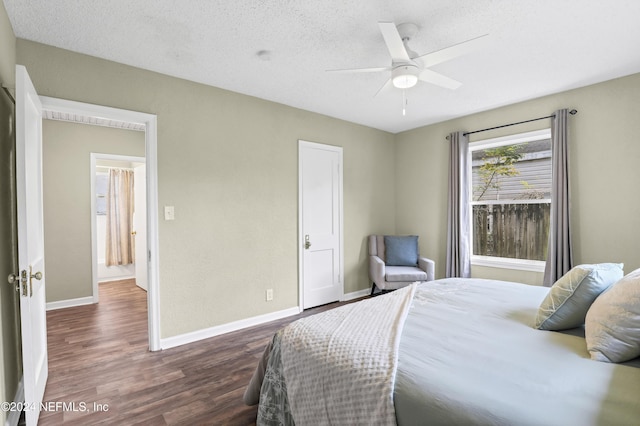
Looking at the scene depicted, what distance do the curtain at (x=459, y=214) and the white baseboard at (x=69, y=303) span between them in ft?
16.7

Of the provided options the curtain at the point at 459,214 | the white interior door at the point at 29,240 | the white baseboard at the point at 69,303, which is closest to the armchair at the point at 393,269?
the curtain at the point at 459,214

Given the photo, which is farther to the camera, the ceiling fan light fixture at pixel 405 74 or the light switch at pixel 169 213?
the light switch at pixel 169 213

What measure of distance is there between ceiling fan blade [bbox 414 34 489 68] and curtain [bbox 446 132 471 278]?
2317 mm

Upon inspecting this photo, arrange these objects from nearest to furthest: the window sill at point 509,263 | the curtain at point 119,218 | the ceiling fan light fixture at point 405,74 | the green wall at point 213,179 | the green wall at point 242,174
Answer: the ceiling fan light fixture at point 405,74 → the green wall at point 213,179 → the green wall at point 242,174 → the window sill at point 509,263 → the curtain at point 119,218

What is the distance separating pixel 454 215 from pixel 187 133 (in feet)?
11.3

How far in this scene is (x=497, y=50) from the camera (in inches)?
99.4

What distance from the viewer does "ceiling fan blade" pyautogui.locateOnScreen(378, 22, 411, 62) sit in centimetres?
176

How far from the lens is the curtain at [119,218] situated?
6.08 m

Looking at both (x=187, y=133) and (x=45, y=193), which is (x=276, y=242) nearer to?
(x=187, y=133)

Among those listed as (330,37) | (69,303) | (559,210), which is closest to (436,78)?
(330,37)

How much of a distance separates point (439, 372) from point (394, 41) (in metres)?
1.81

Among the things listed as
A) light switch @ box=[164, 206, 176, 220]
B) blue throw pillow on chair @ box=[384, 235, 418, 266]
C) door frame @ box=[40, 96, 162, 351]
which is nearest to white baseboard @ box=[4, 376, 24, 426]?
door frame @ box=[40, 96, 162, 351]

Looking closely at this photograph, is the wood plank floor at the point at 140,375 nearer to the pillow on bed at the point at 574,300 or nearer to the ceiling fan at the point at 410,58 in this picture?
the pillow on bed at the point at 574,300

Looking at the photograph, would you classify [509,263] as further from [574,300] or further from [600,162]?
[574,300]
